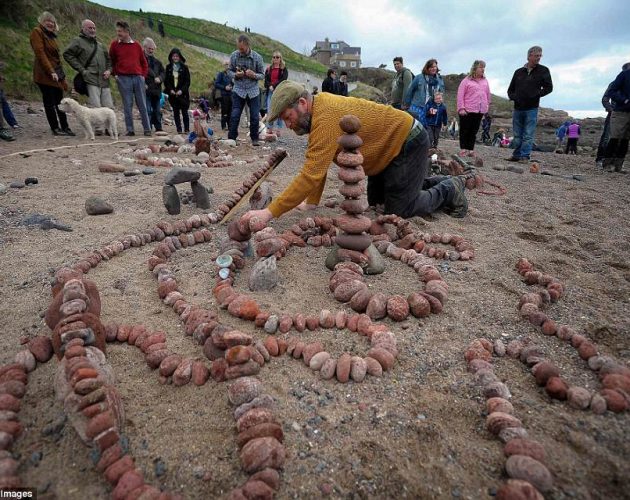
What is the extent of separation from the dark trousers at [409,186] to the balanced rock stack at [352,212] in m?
1.07

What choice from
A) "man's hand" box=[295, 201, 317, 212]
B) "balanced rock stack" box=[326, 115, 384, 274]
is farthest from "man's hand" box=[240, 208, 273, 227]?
"man's hand" box=[295, 201, 317, 212]

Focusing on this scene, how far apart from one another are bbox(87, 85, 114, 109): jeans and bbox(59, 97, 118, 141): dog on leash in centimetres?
47

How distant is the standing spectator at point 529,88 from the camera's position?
823 cm

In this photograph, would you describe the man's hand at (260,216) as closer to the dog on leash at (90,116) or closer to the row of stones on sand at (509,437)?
the row of stones on sand at (509,437)

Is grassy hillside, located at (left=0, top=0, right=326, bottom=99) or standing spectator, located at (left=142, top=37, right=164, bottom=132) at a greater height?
grassy hillside, located at (left=0, top=0, right=326, bottom=99)

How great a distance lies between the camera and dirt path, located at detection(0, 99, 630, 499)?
1702mm

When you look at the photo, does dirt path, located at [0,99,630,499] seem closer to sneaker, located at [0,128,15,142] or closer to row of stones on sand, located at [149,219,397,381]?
row of stones on sand, located at [149,219,397,381]

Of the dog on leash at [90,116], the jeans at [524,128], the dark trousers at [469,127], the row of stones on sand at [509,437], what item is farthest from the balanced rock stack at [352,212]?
the dog on leash at [90,116]

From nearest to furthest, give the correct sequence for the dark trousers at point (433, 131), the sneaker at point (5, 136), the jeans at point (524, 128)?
the sneaker at point (5, 136) < the jeans at point (524, 128) < the dark trousers at point (433, 131)

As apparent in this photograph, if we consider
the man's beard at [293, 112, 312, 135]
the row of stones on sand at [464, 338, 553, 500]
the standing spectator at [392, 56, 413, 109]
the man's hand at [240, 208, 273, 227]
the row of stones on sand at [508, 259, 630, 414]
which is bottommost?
the row of stones on sand at [464, 338, 553, 500]

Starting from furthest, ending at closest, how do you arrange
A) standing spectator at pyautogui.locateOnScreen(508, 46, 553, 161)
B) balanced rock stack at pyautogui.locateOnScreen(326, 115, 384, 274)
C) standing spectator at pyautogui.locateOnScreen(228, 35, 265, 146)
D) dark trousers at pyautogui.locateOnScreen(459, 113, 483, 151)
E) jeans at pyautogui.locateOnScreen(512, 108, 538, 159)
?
dark trousers at pyautogui.locateOnScreen(459, 113, 483, 151), jeans at pyautogui.locateOnScreen(512, 108, 538, 159), standing spectator at pyautogui.locateOnScreen(228, 35, 265, 146), standing spectator at pyautogui.locateOnScreen(508, 46, 553, 161), balanced rock stack at pyautogui.locateOnScreen(326, 115, 384, 274)

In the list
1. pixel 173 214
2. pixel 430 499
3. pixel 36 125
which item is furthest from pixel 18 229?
pixel 36 125

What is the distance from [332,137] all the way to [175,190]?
92.9 inches

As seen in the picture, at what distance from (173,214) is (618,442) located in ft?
15.1
